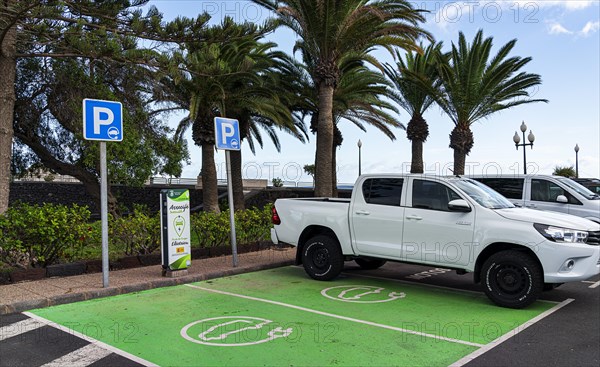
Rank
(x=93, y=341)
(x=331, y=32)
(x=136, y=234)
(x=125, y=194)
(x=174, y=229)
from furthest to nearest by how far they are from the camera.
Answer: (x=125, y=194) → (x=331, y=32) → (x=136, y=234) → (x=174, y=229) → (x=93, y=341)

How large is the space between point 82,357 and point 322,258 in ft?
15.7

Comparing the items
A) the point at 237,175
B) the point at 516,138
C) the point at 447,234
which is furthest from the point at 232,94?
the point at 516,138

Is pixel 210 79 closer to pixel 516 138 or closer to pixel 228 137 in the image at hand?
pixel 228 137

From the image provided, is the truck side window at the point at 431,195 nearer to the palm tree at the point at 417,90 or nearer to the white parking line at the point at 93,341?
the white parking line at the point at 93,341

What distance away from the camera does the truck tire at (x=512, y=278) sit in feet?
22.3

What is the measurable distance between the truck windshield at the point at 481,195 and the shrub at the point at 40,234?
6.61 meters

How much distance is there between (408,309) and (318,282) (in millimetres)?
2270

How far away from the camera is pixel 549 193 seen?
1190cm

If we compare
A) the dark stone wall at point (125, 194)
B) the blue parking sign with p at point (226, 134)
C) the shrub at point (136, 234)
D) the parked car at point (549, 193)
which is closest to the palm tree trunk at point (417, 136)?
the dark stone wall at point (125, 194)

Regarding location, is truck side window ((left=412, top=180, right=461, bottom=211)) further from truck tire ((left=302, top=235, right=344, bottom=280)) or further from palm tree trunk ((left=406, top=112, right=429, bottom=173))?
palm tree trunk ((left=406, top=112, right=429, bottom=173))

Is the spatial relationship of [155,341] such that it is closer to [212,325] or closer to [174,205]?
[212,325]

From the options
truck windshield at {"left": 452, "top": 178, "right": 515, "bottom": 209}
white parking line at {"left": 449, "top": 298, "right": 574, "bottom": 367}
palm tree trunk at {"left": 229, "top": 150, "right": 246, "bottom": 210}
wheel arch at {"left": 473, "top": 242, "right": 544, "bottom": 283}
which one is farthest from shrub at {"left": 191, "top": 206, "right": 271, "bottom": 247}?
palm tree trunk at {"left": 229, "top": 150, "right": 246, "bottom": 210}

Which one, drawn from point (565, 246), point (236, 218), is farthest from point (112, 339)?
point (236, 218)

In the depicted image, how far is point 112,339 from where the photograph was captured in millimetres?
5543
